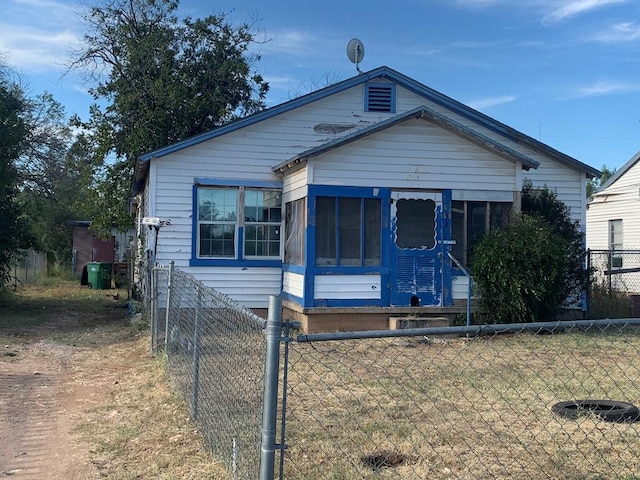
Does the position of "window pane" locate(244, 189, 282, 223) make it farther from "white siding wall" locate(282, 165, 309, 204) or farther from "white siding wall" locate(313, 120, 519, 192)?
"white siding wall" locate(313, 120, 519, 192)

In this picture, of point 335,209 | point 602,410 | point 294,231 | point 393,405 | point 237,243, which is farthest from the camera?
point 237,243

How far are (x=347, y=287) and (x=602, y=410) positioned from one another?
5.90 m

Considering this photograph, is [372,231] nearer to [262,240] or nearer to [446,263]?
[446,263]

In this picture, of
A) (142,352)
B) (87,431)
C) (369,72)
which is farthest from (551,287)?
(87,431)

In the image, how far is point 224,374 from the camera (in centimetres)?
558

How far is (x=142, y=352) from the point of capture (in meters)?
10.2

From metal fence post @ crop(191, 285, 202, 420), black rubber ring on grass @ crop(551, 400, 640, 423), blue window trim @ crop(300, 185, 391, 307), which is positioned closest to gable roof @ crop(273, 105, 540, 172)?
blue window trim @ crop(300, 185, 391, 307)

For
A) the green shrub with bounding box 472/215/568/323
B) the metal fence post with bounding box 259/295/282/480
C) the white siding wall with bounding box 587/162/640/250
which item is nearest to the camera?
the metal fence post with bounding box 259/295/282/480

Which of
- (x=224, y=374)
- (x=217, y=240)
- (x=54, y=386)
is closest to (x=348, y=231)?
(x=217, y=240)

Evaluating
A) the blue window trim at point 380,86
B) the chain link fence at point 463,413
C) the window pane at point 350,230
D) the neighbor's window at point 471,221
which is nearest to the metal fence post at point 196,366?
the chain link fence at point 463,413

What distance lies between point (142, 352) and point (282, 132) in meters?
5.92

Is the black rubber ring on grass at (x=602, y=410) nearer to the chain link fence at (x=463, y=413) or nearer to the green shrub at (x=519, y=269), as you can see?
the chain link fence at (x=463, y=413)

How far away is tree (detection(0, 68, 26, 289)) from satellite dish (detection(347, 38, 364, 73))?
8.06 m

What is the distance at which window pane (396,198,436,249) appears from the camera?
39.6ft
